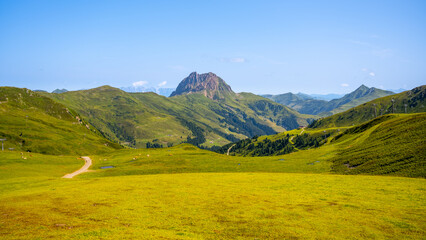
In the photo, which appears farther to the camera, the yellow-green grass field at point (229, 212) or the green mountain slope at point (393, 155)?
the green mountain slope at point (393, 155)

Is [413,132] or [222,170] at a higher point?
[413,132]

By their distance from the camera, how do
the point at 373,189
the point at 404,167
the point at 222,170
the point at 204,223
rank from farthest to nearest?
1. the point at 222,170
2. the point at 404,167
3. the point at 373,189
4. the point at 204,223

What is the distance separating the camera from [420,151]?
235 ft

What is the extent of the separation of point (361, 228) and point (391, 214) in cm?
865

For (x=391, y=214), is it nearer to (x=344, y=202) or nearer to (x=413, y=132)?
(x=344, y=202)

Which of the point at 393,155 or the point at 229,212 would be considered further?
the point at 393,155

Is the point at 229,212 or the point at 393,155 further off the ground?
the point at 393,155

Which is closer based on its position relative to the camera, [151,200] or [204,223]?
[204,223]

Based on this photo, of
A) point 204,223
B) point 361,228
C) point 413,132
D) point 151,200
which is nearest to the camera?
point 361,228

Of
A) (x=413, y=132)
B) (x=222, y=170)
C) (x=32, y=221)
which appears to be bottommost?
(x=222, y=170)

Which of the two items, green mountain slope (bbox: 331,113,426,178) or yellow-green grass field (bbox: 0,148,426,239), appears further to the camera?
green mountain slope (bbox: 331,113,426,178)

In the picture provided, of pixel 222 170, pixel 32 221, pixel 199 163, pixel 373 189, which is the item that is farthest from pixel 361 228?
pixel 199 163

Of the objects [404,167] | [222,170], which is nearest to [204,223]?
[404,167]

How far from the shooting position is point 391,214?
35.4 m
